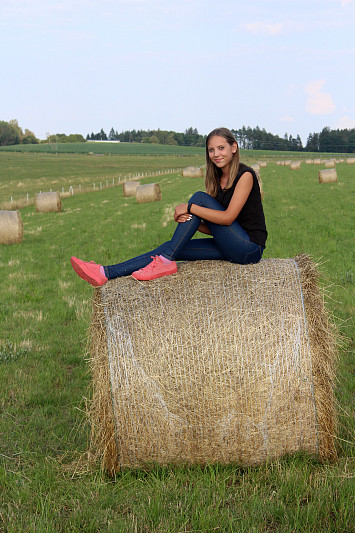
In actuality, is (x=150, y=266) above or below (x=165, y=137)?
below

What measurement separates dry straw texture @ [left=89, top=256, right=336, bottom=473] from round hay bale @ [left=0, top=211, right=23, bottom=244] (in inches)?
438

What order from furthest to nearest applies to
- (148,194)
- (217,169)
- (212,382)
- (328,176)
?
(328,176), (148,194), (217,169), (212,382)

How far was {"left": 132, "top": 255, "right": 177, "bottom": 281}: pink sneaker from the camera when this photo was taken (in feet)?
14.8

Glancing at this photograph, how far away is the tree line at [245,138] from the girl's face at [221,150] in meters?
140

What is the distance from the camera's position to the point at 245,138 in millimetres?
169375

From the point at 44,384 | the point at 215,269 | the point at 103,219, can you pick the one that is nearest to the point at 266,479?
the point at 215,269

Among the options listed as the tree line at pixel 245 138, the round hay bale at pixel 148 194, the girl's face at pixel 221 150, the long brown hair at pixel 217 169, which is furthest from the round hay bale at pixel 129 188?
the tree line at pixel 245 138

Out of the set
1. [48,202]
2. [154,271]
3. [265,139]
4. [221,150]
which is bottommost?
[154,271]

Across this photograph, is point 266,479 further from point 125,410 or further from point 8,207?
point 8,207

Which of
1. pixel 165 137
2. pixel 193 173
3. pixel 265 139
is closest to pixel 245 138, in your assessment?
pixel 265 139

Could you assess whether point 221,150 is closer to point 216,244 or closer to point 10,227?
point 216,244

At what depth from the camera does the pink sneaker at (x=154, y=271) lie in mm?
4504

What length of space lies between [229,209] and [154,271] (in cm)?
96

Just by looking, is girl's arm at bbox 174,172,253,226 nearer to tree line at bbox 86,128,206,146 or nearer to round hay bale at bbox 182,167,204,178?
round hay bale at bbox 182,167,204,178
